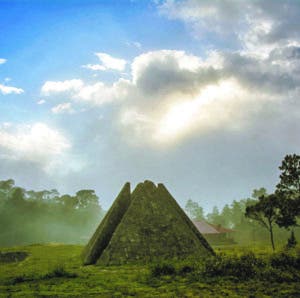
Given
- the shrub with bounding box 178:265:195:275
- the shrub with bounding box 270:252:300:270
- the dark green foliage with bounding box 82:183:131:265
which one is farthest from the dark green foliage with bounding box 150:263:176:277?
the dark green foliage with bounding box 82:183:131:265

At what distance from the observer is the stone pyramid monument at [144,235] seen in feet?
49.4

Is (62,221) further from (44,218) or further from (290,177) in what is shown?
(290,177)

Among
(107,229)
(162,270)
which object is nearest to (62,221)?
(107,229)

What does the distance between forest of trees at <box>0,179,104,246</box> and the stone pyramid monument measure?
50.5 m

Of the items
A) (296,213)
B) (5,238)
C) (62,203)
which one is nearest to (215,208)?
(62,203)

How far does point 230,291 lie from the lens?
254 inches

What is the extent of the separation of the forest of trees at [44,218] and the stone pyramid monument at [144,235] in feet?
166

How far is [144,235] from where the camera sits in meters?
16.3

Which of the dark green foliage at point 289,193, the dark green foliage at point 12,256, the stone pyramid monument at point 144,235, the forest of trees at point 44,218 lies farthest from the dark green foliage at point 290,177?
the forest of trees at point 44,218

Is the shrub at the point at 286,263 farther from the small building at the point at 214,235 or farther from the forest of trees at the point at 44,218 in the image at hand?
the forest of trees at the point at 44,218

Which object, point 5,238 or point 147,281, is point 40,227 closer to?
point 5,238

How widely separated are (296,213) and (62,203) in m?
72.1

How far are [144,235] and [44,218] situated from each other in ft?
206

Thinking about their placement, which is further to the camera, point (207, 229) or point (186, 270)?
point (207, 229)
